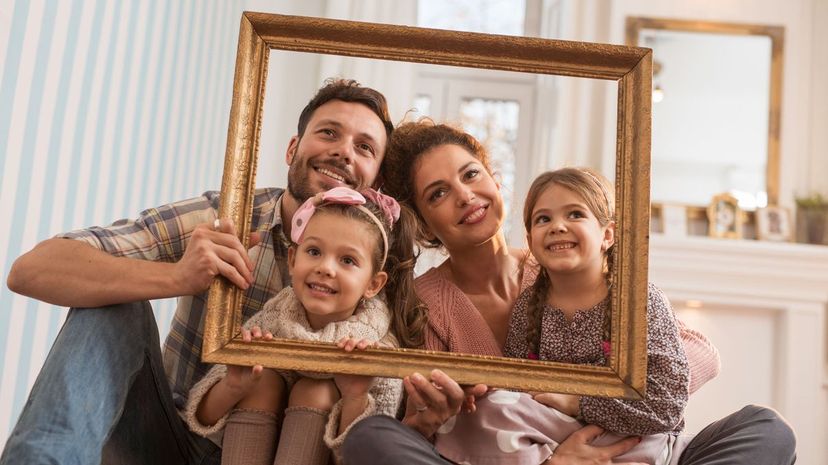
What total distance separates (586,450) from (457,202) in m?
0.52

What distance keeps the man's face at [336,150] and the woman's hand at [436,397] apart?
1.37 ft

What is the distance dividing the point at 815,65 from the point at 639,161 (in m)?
2.93

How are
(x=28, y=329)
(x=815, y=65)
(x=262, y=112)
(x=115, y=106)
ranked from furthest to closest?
1. (x=815, y=65)
2. (x=115, y=106)
3. (x=28, y=329)
4. (x=262, y=112)

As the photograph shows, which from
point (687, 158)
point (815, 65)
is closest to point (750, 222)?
point (687, 158)

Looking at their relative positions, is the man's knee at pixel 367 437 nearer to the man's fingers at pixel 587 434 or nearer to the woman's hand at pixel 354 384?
the woman's hand at pixel 354 384

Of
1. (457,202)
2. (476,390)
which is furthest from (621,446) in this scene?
(457,202)

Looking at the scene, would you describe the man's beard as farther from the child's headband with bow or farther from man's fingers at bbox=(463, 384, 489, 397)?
man's fingers at bbox=(463, 384, 489, 397)

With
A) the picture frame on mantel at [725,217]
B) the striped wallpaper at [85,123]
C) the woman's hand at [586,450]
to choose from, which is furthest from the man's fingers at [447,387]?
the picture frame on mantel at [725,217]

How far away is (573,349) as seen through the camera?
1.49 metres

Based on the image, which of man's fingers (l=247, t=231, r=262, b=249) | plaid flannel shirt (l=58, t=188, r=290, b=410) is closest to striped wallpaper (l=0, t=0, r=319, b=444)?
plaid flannel shirt (l=58, t=188, r=290, b=410)

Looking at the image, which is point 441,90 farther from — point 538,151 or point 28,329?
point 28,329

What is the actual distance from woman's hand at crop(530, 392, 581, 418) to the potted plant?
2644mm

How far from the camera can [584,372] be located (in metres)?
1.45

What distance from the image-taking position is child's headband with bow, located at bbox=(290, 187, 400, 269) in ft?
5.01
